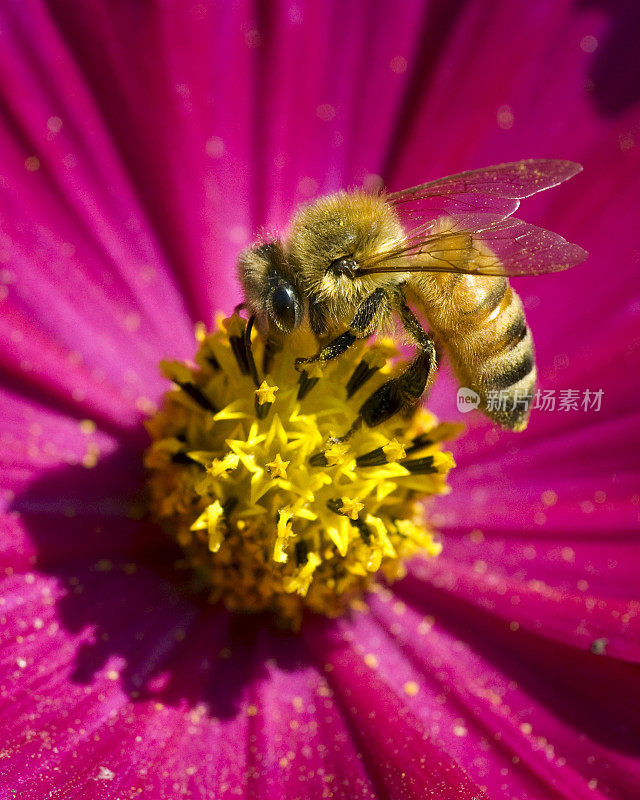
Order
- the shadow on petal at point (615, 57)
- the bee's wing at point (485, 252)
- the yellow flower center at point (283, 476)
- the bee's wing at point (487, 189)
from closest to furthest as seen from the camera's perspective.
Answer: the bee's wing at point (485, 252) → the bee's wing at point (487, 189) → the yellow flower center at point (283, 476) → the shadow on petal at point (615, 57)

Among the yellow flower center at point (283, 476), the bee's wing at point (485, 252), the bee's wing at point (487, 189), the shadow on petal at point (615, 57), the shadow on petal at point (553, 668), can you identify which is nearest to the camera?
the bee's wing at point (485, 252)

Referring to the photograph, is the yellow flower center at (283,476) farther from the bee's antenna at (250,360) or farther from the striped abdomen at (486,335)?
the striped abdomen at (486,335)

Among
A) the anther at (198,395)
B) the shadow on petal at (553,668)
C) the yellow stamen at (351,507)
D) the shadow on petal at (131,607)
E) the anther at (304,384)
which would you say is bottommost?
the shadow on petal at (131,607)

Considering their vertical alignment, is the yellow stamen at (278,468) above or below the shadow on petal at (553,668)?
above

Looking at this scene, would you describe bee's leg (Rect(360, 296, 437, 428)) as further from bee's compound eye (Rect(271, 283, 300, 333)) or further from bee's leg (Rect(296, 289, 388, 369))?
bee's compound eye (Rect(271, 283, 300, 333))

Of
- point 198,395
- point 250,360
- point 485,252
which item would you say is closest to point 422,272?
point 485,252

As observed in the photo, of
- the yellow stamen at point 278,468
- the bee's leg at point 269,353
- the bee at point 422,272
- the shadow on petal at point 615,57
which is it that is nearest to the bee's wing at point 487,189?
the bee at point 422,272

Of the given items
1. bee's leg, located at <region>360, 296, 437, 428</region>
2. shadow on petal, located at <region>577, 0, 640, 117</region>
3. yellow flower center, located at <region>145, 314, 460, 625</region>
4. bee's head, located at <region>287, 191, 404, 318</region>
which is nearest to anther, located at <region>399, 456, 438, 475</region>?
yellow flower center, located at <region>145, 314, 460, 625</region>

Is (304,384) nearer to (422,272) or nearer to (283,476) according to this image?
(283,476)
